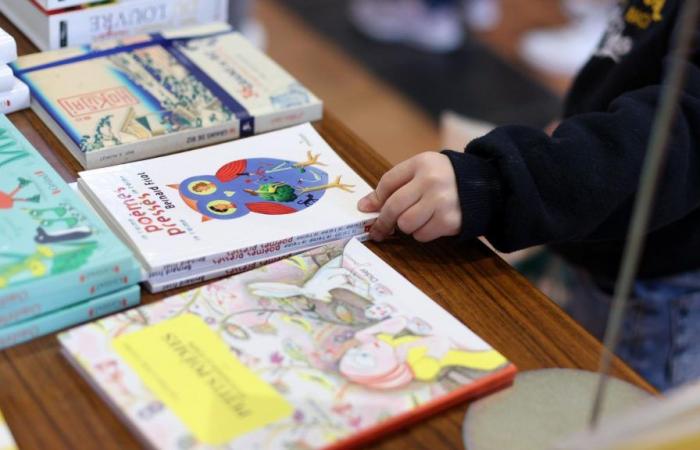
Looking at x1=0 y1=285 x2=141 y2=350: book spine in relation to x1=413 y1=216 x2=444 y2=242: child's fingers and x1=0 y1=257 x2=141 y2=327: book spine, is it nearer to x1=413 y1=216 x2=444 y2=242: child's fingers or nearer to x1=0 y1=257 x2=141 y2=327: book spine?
x1=0 y1=257 x2=141 y2=327: book spine

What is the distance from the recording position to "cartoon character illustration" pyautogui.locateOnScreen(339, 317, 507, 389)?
71 cm

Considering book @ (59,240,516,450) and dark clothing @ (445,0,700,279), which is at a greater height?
dark clothing @ (445,0,700,279)

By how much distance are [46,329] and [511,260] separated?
3.57 ft

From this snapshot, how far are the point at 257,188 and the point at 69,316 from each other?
0.23 metres

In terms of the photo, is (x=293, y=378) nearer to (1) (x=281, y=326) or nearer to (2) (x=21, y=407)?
(1) (x=281, y=326)

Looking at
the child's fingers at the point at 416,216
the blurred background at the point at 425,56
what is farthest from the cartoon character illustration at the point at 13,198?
the blurred background at the point at 425,56

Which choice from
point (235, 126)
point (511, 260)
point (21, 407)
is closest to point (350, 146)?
point (235, 126)

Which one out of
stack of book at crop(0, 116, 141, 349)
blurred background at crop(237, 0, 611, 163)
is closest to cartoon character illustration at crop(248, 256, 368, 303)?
stack of book at crop(0, 116, 141, 349)

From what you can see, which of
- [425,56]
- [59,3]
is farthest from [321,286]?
[425,56]

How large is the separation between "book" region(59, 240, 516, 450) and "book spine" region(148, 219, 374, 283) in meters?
0.03

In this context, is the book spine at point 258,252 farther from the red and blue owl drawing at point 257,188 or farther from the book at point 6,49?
the book at point 6,49

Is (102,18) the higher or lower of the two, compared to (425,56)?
higher

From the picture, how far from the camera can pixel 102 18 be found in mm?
1134

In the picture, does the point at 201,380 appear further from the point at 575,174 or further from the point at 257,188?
the point at 575,174
